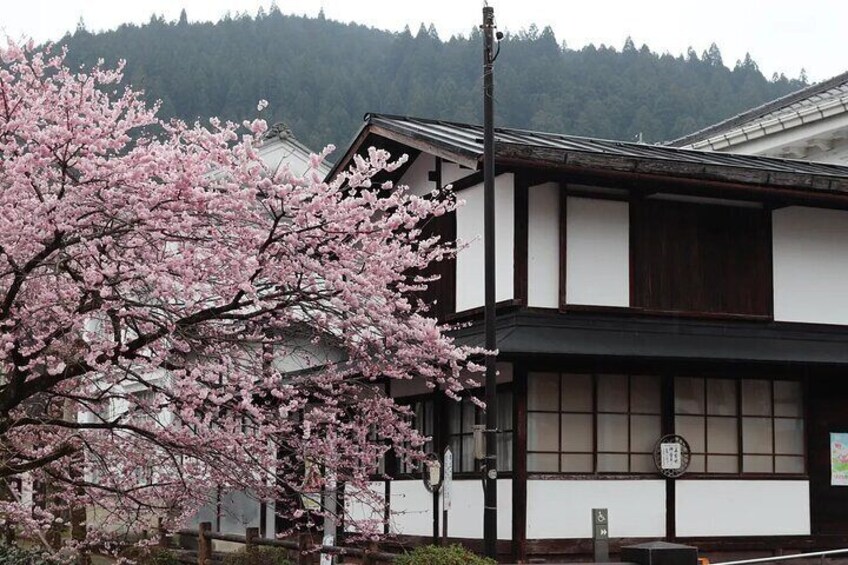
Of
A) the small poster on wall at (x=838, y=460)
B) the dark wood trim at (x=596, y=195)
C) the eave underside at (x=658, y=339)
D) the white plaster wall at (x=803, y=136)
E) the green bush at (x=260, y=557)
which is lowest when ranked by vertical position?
the green bush at (x=260, y=557)

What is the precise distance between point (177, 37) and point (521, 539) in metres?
84.9

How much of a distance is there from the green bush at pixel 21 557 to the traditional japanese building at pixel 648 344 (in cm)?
601

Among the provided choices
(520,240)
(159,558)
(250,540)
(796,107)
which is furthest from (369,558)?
(796,107)

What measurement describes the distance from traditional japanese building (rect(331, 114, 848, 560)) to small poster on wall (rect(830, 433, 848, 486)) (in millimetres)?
111

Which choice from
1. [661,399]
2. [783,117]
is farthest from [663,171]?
[783,117]

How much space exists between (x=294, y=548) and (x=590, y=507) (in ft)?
19.8

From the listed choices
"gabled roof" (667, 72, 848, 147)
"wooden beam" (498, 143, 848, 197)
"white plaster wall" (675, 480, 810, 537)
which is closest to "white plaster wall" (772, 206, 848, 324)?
"wooden beam" (498, 143, 848, 197)

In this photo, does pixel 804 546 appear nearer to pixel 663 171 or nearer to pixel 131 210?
pixel 663 171

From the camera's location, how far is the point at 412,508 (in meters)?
20.2

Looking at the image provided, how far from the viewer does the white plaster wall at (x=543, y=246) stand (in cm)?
1764

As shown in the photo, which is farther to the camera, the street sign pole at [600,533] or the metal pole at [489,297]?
the street sign pole at [600,533]

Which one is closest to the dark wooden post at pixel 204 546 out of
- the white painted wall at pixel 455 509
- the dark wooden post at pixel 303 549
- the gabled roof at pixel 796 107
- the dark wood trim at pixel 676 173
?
the dark wooden post at pixel 303 549

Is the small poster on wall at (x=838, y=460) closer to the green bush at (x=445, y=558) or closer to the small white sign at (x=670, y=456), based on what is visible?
the small white sign at (x=670, y=456)

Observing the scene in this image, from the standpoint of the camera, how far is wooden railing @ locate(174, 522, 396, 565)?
1744 cm
